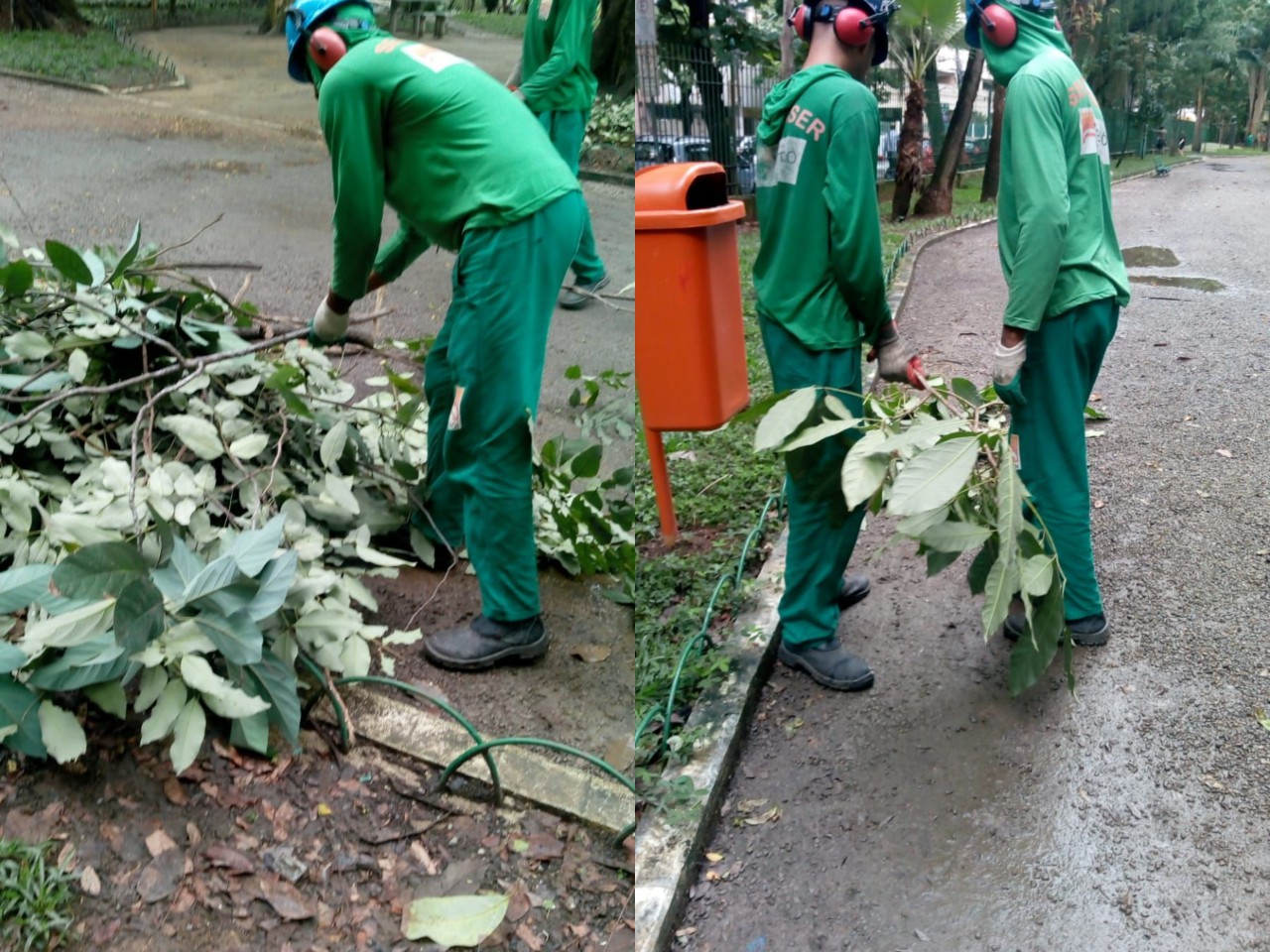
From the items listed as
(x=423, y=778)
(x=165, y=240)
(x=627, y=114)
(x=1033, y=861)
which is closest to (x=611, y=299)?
(x=627, y=114)

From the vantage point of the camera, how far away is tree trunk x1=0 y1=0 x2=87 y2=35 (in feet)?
10.7

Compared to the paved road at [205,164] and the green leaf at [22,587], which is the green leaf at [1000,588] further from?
the green leaf at [22,587]

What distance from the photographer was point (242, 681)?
7.97ft

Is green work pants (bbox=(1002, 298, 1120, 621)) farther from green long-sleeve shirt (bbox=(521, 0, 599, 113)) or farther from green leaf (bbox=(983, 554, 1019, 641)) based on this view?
green long-sleeve shirt (bbox=(521, 0, 599, 113))

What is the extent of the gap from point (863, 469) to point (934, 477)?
0.16 metres

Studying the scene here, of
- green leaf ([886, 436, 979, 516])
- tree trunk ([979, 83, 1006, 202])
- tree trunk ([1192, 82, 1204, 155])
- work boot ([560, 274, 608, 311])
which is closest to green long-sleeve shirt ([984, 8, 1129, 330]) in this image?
green leaf ([886, 436, 979, 516])

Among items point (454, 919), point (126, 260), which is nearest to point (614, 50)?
point (126, 260)

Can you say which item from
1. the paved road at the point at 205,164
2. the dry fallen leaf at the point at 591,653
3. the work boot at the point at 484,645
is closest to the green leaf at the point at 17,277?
the paved road at the point at 205,164

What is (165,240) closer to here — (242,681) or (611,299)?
(611,299)

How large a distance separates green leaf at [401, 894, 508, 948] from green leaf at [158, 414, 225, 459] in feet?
4.51

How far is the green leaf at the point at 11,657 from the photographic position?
87.0 inches

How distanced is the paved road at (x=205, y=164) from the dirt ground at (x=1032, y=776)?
128 centimetres

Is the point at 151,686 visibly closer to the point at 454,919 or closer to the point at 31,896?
the point at 31,896

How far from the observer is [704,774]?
271cm
